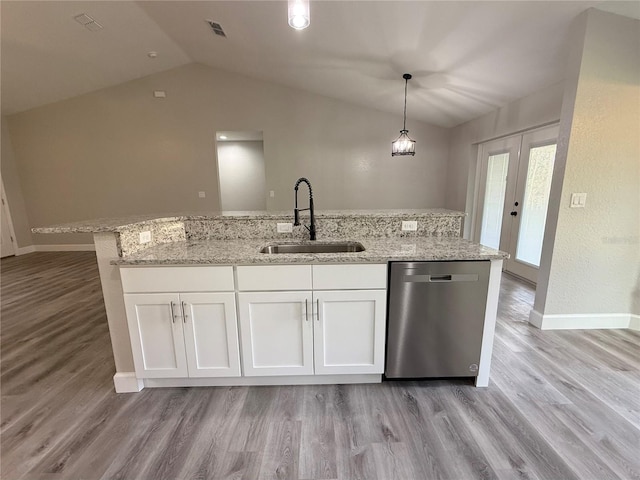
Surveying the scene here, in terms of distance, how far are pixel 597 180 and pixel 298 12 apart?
2570 mm

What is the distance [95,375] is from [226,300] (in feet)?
3.96

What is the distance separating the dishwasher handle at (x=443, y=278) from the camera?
5.25 ft

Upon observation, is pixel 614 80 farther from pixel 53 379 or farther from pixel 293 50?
pixel 53 379

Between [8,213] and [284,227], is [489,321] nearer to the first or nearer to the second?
[284,227]

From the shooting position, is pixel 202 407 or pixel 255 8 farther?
pixel 255 8

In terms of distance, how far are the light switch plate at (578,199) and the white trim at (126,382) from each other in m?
3.45

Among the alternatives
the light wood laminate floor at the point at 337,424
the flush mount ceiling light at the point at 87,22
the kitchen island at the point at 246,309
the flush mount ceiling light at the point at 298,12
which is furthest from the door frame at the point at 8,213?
the flush mount ceiling light at the point at 298,12

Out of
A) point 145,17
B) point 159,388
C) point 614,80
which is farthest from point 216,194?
point 614,80

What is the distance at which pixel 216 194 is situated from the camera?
17.5 feet

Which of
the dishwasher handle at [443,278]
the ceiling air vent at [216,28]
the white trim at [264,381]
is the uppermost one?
the ceiling air vent at [216,28]

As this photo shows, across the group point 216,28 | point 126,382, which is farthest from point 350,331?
point 216,28

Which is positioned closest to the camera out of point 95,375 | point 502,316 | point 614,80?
point 95,375

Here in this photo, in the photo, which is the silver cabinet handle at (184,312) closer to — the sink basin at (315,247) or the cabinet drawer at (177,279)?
the cabinet drawer at (177,279)

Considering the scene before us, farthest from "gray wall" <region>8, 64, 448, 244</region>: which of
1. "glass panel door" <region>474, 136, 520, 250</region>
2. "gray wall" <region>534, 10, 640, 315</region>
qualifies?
"gray wall" <region>534, 10, 640, 315</region>
